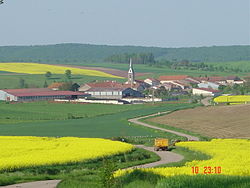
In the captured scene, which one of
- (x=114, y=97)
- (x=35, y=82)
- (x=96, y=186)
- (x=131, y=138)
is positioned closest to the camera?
(x=96, y=186)

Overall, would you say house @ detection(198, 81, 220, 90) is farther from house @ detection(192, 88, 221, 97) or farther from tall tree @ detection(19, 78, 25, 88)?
tall tree @ detection(19, 78, 25, 88)

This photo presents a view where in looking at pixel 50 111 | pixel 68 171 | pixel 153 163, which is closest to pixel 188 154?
pixel 153 163

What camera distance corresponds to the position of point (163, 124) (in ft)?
237

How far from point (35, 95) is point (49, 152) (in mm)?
87413

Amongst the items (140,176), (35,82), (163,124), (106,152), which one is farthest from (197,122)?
(35,82)

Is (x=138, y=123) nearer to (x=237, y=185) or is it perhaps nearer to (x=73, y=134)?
(x=73, y=134)

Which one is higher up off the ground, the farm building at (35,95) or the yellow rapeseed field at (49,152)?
the yellow rapeseed field at (49,152)

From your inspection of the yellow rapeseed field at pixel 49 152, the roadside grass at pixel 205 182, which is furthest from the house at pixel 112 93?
the roadside grass at pixel 205 182

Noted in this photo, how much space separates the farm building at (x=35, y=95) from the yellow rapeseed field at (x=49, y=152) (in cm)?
7660

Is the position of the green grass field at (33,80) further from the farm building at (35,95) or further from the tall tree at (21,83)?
the farm building at (35,95)

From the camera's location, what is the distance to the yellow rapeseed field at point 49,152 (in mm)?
33469

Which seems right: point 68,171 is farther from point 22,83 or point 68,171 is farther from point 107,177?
point 22,83

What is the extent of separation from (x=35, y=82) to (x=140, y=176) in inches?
5810

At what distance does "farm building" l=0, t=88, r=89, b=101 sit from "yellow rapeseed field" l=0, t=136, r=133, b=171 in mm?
76600
